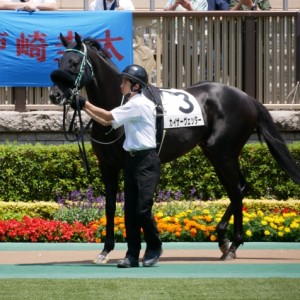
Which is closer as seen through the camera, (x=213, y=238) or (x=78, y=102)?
(x=78, y=102)

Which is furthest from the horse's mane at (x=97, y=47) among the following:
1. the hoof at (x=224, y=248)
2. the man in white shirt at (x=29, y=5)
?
the man in white shirt at (x=29, y=5)

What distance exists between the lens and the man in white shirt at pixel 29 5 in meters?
16.3

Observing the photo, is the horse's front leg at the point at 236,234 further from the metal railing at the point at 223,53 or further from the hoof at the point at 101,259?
the metal railing at the point at 223,53

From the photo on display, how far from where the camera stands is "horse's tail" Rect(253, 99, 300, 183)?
41.8 ft

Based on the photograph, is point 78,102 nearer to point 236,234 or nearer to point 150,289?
point 150,289

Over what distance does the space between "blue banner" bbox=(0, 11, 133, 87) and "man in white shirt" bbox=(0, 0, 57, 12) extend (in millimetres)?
135

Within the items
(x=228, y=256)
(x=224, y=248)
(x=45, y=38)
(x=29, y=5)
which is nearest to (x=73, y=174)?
(x=45, y=38)

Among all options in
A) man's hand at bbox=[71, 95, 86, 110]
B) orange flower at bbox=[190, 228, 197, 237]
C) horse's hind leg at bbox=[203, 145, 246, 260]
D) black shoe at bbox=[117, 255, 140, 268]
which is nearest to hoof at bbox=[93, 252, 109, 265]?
black shoe at bbox=[117, 255, 140, 268]

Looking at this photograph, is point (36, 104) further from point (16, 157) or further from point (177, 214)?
point (177, 214)

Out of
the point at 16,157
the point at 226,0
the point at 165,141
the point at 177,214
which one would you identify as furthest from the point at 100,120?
the point at 226,0

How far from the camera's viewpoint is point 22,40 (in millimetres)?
16281

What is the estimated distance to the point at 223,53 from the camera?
1661 centimetres

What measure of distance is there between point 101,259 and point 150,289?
2.13m

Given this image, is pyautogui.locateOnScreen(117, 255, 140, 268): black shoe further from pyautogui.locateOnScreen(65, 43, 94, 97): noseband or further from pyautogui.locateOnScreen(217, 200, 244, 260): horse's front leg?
pyautogui.locateOnScreen(65, 43, 94, 97): noseband
